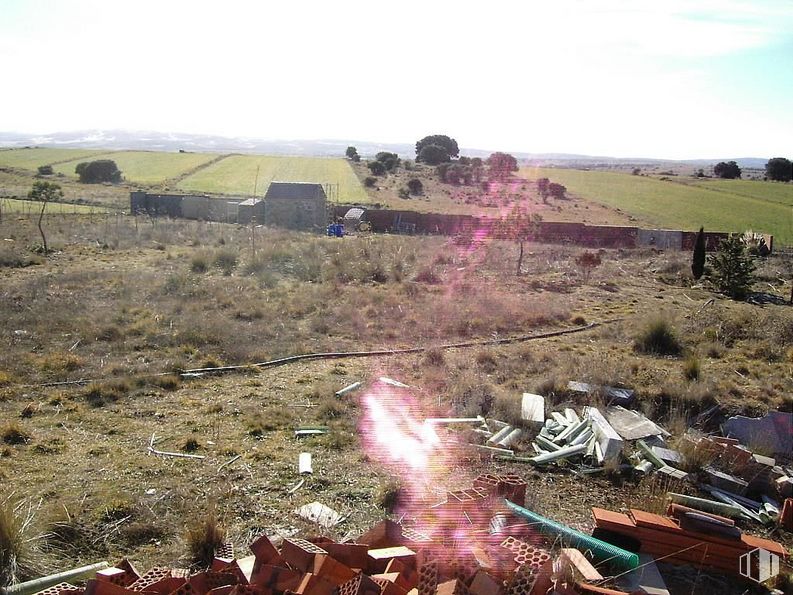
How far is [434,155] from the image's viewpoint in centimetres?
7625

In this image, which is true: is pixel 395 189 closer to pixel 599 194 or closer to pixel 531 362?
pixel 599 194

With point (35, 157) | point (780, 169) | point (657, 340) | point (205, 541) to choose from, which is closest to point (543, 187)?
point (657, 340)

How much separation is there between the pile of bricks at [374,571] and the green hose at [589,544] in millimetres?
261

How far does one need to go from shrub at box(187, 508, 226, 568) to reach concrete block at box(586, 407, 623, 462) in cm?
371

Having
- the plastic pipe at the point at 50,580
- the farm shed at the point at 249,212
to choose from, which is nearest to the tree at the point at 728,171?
the farm shed at the point at 249,212

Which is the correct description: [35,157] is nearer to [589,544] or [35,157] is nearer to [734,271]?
[734,271]

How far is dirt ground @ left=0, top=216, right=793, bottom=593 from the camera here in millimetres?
4969

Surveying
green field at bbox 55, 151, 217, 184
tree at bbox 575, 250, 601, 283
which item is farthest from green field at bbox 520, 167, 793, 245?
green field at bbox 55, 151, 217, 184

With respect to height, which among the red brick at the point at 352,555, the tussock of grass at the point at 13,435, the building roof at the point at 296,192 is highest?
the building roof at the point at 296,192

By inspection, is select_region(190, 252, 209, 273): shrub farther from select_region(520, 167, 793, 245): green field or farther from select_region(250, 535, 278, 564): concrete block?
select_region(520, 167, 793, 245): green field

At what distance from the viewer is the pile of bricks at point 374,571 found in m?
3.21

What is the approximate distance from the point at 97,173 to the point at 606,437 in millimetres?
57340

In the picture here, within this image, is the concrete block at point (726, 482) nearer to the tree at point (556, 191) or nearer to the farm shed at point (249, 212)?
the farm shed at point (249, 212)

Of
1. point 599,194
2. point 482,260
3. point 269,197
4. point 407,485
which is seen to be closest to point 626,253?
point 482,260
